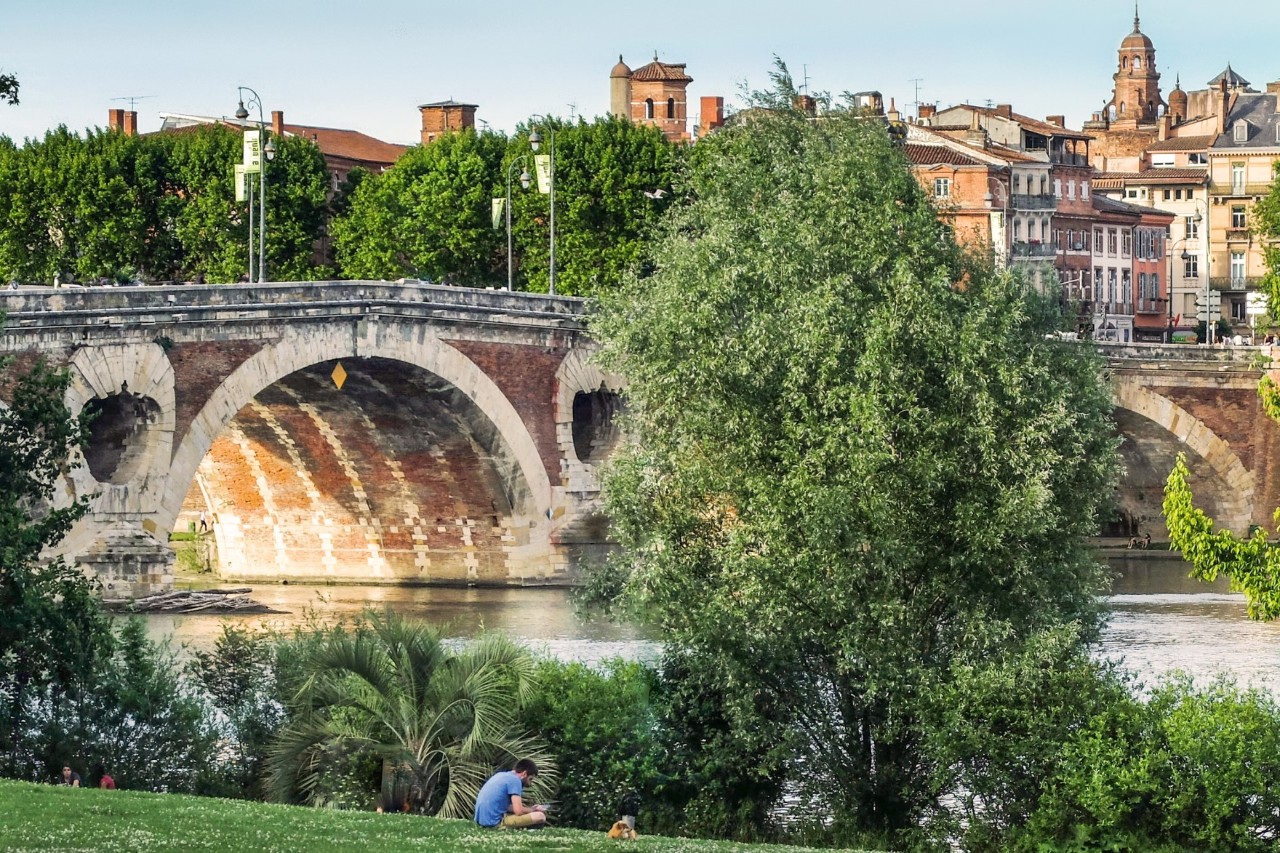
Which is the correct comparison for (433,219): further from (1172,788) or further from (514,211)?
(1172,788)

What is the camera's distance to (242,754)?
26797 mm

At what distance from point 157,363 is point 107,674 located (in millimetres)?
16127

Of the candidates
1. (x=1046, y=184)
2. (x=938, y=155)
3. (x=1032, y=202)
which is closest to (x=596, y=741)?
(x=938, y=155)

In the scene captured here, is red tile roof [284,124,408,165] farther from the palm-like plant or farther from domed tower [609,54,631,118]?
the palm-like plant

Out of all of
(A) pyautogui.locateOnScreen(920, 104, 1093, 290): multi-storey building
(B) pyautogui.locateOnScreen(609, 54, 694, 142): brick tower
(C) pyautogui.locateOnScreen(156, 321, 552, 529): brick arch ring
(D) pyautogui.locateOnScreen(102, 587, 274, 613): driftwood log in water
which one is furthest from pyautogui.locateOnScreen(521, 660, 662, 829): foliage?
(B) pyautogui.locateOnScreen(609, 54, 694, 142): brick tower

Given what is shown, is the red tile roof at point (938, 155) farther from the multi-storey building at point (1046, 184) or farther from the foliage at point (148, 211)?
the foliage at point (148, 211)

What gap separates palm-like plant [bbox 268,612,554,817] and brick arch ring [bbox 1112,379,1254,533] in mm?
37567

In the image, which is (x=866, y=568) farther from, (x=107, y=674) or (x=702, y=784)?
(x=107, y=674)

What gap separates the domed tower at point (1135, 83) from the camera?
13162cm

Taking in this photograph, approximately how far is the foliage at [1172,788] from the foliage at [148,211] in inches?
1781

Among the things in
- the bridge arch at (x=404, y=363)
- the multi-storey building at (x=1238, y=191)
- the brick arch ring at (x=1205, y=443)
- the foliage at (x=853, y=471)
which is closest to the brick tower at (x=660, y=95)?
the multi-storey building at (x=1238, y=191)

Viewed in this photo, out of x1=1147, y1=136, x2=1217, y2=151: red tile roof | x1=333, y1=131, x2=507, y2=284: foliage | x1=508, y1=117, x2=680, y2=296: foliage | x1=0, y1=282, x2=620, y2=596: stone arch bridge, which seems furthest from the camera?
x1=1147, y1=136, x2=1217, y2=151: red tile roof

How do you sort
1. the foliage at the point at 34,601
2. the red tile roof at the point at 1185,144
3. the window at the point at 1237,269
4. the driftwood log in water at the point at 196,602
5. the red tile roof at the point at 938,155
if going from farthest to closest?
the red tile roof at the point at 1185,144 → the window at the point at 1237,269 → the red tile roof at the point at 938,155 → the driftwood log in water at the point at 196,602 → the foliage at the point at 34,601

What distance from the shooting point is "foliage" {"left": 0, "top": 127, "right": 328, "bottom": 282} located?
221 feet
